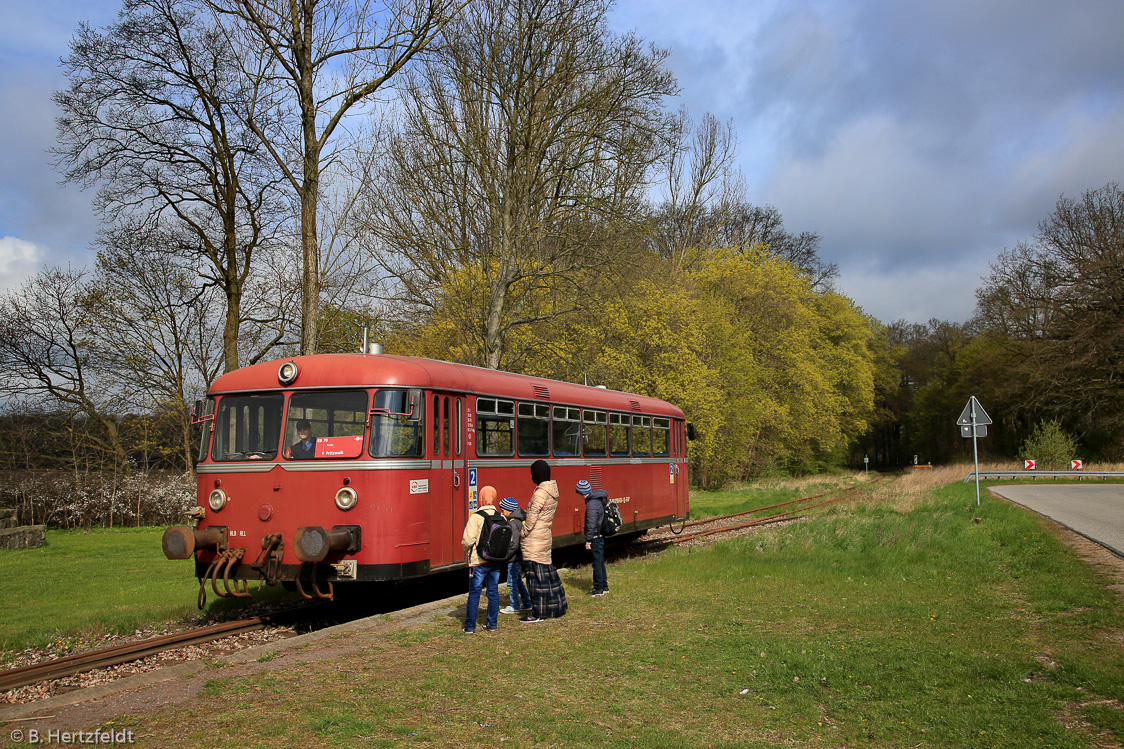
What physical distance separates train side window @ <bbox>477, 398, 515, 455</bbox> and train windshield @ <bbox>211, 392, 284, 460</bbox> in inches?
101

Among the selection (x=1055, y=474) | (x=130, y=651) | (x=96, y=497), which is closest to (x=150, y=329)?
(x=96, y=497)

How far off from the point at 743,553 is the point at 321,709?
9.70 meters

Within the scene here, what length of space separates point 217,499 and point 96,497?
47.6 feet

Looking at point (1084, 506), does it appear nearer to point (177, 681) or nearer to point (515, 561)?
point (515, 561)

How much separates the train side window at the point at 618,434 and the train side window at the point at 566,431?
1429mm

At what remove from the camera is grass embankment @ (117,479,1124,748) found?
5113 millimetres

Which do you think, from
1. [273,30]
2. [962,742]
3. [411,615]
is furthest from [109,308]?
[962,742]

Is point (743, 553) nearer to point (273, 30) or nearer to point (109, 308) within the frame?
point (273, 30)

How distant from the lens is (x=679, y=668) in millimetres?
6766

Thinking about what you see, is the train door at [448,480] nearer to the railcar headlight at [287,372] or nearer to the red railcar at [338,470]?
the red railcar at [338,470]

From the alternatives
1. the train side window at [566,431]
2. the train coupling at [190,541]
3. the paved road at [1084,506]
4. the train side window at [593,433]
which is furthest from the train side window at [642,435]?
the train coupling at [190,541]

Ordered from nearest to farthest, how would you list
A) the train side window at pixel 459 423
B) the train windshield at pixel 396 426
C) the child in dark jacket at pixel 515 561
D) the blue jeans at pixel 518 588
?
1. the child in dark jacket at pixel 515 561
2. the train windshield at pixel 396 426
3. the blue jeans at pixel 518 588
4. the train side window at pixel 459 423

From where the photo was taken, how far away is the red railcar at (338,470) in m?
8.92

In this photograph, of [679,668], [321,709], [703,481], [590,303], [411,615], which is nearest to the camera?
[321,709]
